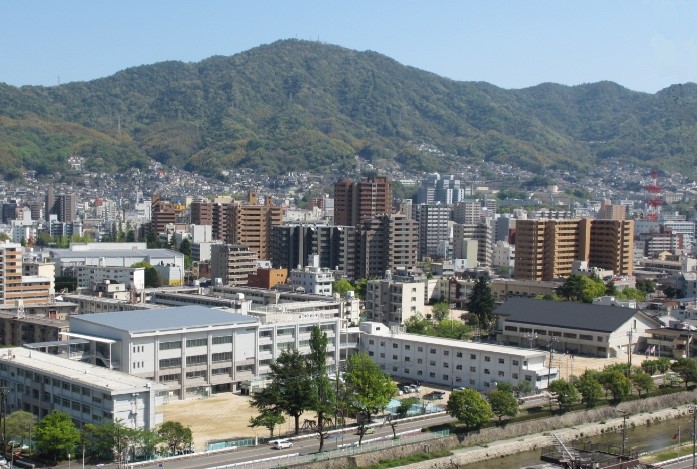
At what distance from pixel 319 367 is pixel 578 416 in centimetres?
534

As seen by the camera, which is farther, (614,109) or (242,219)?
(614,109)

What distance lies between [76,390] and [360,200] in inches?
1295

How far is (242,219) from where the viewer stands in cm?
4812

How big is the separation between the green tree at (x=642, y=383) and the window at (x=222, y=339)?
816 cm

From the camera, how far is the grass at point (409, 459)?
48.1 ft

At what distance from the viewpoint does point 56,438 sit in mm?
13859

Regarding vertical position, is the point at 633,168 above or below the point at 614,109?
below

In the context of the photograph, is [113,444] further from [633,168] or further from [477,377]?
[633,168]

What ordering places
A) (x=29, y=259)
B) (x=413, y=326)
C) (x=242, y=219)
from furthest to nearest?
1. (x=242, y=219)
2. (x=29, y=259)
3. (x=413, y=326)

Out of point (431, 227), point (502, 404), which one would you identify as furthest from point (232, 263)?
point (502, 404)

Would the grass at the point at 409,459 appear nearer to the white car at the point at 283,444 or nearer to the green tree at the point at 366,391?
the green tree at the point at 366,391

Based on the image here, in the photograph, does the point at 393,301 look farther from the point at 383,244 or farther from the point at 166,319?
the point at 166,319

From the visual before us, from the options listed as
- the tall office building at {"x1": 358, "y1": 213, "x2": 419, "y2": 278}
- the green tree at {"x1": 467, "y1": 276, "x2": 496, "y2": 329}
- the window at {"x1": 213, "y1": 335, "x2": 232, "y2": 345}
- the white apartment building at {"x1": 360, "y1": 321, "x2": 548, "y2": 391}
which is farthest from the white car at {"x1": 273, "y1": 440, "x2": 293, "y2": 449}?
the tall office building at {"x1": 358, "y1": 213, "x2": 419, "y2": 278}

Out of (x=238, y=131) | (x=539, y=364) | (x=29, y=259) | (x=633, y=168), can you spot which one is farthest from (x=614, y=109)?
(x=539, y=364)
